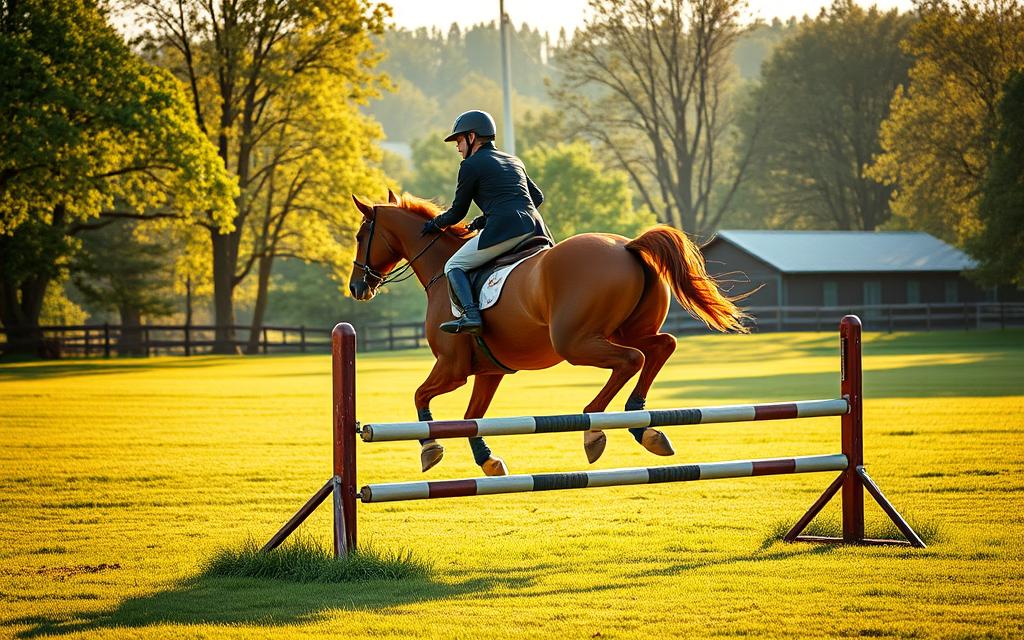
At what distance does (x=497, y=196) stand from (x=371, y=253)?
1458mm

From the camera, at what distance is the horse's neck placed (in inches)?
384

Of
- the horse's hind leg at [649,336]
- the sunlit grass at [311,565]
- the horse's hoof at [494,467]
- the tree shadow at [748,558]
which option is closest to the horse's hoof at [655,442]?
the horse's hind leg at [649,336]

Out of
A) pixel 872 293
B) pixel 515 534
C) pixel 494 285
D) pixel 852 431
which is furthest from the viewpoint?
pixel 872 293

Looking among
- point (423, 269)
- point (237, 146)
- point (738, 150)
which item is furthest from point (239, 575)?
point (738, 150)

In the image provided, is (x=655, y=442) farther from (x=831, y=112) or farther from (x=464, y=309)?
(x=831, y=112)

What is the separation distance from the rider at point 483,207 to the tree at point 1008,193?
40641 mm

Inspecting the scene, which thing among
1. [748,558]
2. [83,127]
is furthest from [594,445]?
[83,127]

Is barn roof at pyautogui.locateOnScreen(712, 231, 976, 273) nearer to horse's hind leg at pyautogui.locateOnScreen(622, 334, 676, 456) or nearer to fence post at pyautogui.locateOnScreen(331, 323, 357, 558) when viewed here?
horse's hind leg at pyautogui.locateOnScreen(622, 334, 676, 456)

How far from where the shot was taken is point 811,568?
7.68 m

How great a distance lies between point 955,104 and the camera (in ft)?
182

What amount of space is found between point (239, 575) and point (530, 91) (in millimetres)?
179980

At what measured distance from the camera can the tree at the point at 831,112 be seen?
7362 cm

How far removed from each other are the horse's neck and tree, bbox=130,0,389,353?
37.4m

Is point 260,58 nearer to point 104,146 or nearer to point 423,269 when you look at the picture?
point 104,146
